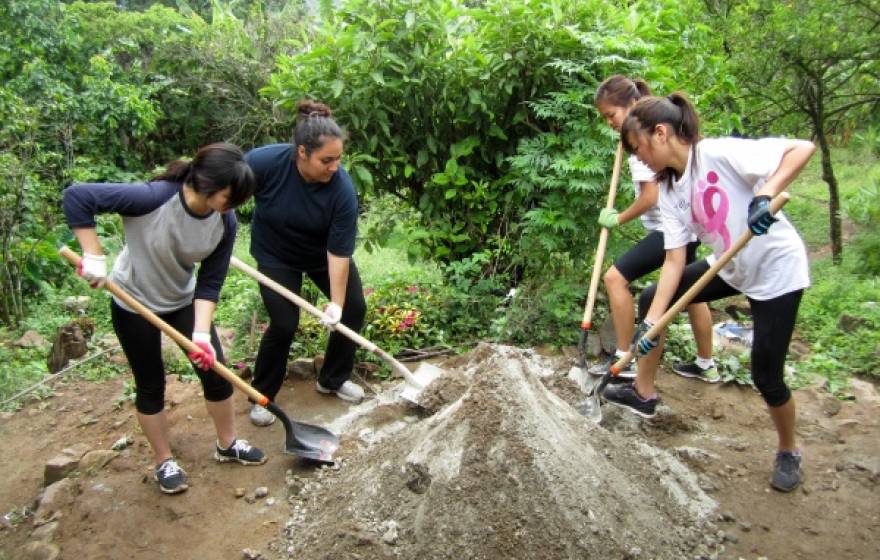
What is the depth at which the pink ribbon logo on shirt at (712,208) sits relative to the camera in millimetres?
2680

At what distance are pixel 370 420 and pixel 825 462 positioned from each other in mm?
2390

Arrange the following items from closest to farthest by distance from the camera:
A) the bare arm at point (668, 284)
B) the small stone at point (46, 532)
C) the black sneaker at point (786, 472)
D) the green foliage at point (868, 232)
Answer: the small stone at point (46, 532), the black sneaker at point (786, 472), the bare arm at point (668, 284), the green foliage at point (868, 232)

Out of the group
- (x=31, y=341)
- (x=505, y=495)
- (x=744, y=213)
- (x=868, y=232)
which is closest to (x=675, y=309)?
(x=744, y=213)

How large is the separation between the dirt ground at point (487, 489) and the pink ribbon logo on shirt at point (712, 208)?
1.07 metres

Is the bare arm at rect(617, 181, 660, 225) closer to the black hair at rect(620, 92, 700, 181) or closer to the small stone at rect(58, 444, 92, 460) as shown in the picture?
the black hair at rect(620, 92, 700, 181)

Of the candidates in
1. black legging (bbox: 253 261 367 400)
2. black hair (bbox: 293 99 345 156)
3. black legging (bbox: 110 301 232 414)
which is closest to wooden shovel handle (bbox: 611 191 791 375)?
black legging (bbox: 253 261 367 400)

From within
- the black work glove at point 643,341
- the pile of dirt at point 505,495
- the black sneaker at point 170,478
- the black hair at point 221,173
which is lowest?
the black sneaker at point 170,478

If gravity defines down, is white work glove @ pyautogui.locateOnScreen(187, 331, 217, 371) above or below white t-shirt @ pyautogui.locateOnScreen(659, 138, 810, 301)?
below

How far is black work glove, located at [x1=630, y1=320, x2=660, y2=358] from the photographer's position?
3039 mm

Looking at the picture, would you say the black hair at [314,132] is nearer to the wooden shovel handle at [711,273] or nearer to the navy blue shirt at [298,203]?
the navy blue shirt at [298,203]

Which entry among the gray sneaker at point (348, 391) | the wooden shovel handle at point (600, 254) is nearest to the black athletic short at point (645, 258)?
the wooden shovel handle at point (600, 254)

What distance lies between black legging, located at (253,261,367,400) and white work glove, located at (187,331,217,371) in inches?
21.0

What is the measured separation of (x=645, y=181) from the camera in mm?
3518

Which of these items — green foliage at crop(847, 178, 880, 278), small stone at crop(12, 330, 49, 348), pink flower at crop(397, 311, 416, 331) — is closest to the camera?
pink flower at crop(397, 311, 416, 331)
